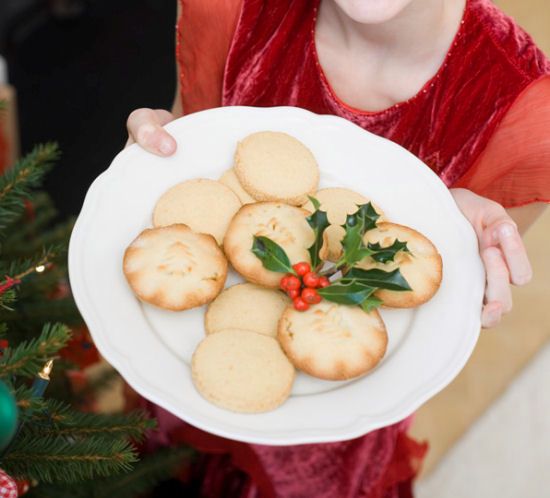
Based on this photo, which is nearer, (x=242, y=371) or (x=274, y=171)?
(x=242, y=371)

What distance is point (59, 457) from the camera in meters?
0.81

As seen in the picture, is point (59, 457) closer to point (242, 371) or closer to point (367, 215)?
point (242, 371)

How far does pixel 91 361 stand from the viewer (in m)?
1.37

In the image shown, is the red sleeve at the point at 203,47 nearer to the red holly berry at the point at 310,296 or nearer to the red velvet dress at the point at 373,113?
the red velvet dress at the point at 373,113

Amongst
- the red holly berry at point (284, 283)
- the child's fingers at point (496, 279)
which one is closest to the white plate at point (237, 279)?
the child's fingers at point (496, 279)

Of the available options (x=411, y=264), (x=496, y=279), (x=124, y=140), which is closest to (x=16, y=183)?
(x=411, y=264)

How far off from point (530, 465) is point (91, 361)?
1.33 m

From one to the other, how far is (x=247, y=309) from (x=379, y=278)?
0.17 meters

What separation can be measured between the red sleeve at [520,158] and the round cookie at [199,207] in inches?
16.6

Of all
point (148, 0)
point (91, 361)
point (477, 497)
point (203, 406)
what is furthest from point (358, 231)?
point (148, 0)

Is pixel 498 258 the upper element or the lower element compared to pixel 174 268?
upper

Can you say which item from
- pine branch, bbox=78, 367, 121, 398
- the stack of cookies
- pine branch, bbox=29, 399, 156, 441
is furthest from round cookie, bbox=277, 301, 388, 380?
pine branch, bbox=78, 367, 121, 398

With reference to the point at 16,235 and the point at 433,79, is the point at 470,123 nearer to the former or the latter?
the point at 433,79

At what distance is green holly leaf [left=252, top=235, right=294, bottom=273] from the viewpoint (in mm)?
878
